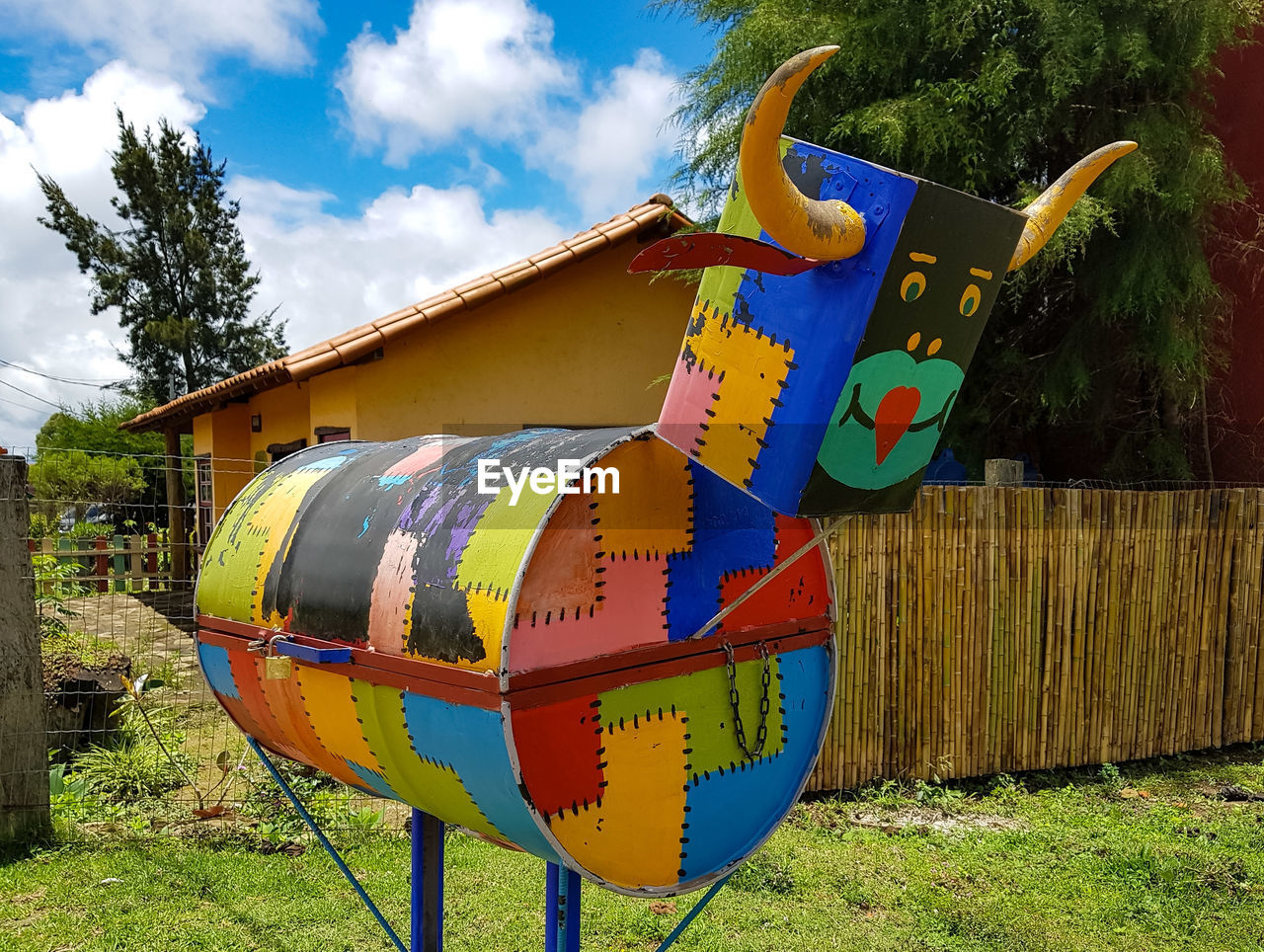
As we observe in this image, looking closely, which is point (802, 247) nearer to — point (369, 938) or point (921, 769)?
point (369, 938)

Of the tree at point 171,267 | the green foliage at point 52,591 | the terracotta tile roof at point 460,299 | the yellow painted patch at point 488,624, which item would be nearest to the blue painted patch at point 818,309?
the yellow painted patch at point 488,624

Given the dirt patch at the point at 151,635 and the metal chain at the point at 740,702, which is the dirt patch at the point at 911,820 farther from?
the dirt patch at the point at 151,635

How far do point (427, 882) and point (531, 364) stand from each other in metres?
6.12

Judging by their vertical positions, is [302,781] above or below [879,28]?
below

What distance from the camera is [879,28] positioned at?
679 centimetres

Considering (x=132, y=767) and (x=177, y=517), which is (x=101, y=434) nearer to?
(x=177, y=517)

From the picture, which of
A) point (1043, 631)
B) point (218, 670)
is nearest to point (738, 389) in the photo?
point (218, 670)

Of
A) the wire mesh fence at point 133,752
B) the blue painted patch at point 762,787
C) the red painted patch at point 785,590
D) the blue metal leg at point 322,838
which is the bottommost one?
the wire mesh fence at point 133,752

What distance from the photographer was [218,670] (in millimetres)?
2719

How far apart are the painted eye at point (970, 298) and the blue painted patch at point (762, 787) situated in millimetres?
1058

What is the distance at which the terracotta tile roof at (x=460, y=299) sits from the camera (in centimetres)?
710

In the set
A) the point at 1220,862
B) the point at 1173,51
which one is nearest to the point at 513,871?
the point at 1220,862

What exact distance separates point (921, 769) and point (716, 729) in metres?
3.68

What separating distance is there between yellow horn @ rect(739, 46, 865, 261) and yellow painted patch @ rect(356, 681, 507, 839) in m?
1.27
